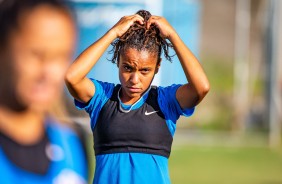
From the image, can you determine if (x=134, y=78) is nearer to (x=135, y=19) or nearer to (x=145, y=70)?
(x=145, y=70)

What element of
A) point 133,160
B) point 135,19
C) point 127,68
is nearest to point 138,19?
point 135,19

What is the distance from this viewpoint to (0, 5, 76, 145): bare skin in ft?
6.42

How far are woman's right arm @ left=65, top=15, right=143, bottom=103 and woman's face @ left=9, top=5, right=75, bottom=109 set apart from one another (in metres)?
2.57

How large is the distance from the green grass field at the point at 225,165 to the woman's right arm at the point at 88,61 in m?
7.01

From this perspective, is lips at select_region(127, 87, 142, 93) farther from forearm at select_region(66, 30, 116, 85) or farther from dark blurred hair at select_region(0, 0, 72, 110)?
dark blurred hair at select_region(0, 0, 72, 110)

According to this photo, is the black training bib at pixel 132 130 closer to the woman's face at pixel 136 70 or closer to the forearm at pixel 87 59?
the woman's face at pixel 136 70

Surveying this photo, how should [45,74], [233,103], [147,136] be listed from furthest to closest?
[233,103] < [147,136] < [45,74]

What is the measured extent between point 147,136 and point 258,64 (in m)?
26.2

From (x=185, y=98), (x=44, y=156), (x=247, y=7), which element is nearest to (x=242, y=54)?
(x=247, y=7)

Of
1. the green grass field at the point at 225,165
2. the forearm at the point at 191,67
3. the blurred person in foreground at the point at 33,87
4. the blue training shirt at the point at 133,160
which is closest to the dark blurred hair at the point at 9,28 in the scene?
the blurred person in foreground at the point at 33,87

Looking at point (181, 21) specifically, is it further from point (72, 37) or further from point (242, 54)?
point (72, 37)

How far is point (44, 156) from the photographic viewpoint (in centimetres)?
215

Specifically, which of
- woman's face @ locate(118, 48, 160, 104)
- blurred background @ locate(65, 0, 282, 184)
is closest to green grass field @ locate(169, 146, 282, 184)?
blurred background @ locate(65, 0, 282, 184)

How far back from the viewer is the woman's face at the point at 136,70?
15.1 ft
